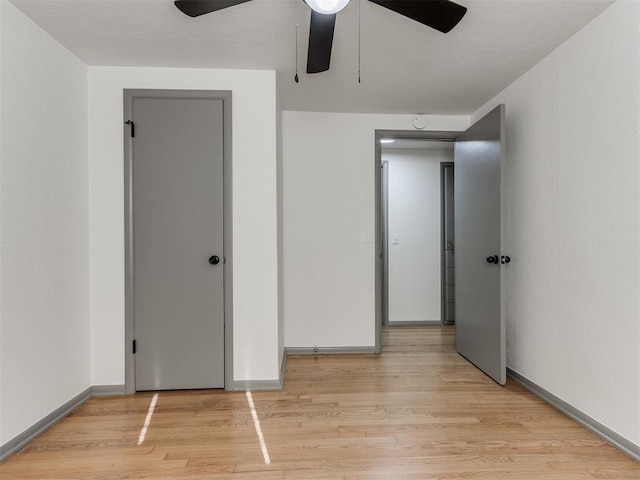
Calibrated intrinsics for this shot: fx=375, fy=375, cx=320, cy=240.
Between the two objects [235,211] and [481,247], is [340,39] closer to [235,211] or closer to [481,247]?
[235,211]

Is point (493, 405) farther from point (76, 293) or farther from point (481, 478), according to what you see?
point (76, 293)

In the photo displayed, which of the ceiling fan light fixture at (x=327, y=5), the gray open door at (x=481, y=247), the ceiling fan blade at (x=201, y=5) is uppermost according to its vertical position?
the ceiling fan blade at (x=201, y=5)

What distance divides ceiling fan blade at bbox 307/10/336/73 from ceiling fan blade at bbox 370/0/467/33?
0.22 meters

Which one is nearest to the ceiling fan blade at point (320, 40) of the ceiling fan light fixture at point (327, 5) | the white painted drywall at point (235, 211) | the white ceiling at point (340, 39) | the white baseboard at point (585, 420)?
the ceiling fan light fixture at point (327, 5)

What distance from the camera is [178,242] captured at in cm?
269

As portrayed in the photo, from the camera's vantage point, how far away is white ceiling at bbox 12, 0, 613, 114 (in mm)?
1989

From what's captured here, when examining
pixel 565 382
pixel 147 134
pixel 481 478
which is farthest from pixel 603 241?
pixel 147 134

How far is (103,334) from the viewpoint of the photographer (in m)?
2.66

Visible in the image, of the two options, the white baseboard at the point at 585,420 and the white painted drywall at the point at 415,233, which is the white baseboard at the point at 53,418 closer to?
the white baseboard at the point at 585,420

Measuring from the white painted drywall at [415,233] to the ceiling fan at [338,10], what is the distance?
3.12 meters

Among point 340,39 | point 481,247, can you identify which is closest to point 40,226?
point 340,39

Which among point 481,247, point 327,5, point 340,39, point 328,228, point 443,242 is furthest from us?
point 443,242

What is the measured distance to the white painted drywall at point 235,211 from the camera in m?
2.65

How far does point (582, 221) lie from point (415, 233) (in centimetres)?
263
